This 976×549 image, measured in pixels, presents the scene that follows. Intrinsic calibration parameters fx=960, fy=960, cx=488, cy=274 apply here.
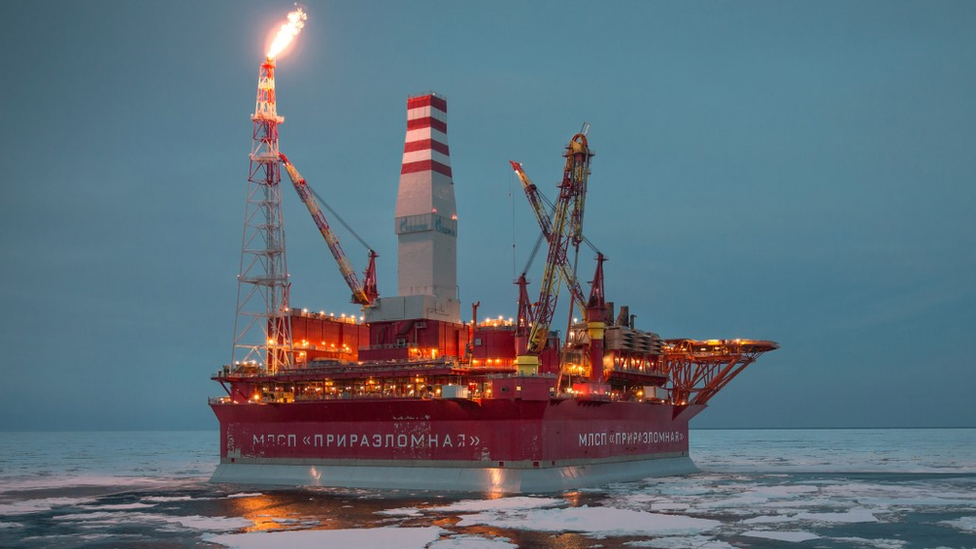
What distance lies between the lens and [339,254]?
231 feet

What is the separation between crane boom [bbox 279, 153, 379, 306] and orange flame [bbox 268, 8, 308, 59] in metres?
8.86

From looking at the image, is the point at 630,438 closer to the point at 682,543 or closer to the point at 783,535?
the point at 783,535

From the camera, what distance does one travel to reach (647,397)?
67375 mm

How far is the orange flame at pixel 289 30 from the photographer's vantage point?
62.9 meters

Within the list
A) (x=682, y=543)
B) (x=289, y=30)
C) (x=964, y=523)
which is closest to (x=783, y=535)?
(x=682, y=543)

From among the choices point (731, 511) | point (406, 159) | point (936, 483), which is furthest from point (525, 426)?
point (936, 483)

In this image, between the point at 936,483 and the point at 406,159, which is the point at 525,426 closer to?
the point at 406,159

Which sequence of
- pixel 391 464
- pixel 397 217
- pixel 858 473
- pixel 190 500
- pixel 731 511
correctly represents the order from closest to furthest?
pixel 731 511, pixel 190 500, pixel 391 464, pixel 397 217, pixel 858 473

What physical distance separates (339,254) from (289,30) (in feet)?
53.8

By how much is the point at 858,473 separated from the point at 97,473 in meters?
57.3

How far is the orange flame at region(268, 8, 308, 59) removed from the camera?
6291cm

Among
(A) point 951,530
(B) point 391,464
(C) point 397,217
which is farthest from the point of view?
(C) point 397,217

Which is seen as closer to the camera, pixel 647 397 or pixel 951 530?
pixel 951 530

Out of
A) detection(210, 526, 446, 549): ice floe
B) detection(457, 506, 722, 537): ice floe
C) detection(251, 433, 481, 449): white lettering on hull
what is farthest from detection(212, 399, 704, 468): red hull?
detection(210, 526, 446, 549): ice floe
